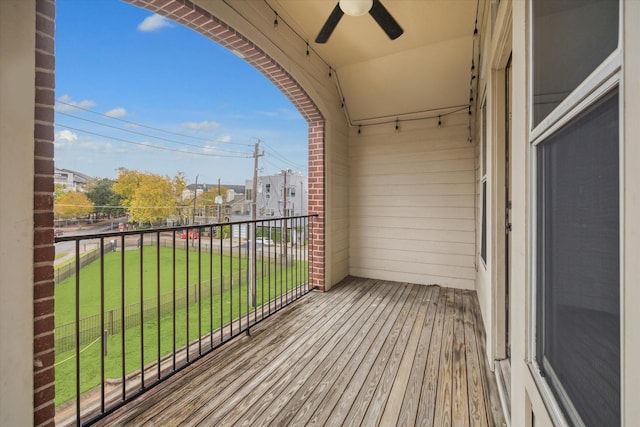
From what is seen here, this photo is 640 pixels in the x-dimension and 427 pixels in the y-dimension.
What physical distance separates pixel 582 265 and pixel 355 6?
6.84ft

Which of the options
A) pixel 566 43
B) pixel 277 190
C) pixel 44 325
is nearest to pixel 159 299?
pixel 44 325

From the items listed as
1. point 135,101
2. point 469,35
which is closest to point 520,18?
point 469,35

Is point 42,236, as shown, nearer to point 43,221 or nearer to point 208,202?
point 43,221

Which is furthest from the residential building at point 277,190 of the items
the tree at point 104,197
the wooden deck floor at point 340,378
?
the wooden deck floor at point 340,378

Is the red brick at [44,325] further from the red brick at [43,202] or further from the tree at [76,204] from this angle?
the tree at [76,204]

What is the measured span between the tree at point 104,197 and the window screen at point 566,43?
8.49 metres

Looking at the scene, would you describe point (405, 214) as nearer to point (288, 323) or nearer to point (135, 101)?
point (288, 323)

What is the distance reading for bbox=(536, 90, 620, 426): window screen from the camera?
0.50 metres

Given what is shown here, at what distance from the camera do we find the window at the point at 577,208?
1.63 ft

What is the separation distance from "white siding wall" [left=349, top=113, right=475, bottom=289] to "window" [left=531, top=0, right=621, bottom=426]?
118 inches

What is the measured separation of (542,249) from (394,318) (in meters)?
2.16

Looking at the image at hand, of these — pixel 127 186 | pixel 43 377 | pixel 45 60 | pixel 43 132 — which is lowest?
pixel 43 377

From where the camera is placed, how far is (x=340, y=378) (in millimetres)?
1861

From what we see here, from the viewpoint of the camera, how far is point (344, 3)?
1926 mm
